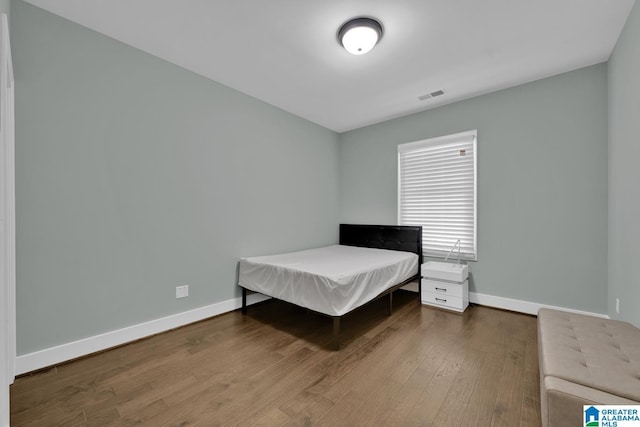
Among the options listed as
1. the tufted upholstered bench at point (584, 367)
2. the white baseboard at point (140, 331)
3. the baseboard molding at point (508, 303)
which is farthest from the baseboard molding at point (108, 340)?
the baseboard molding at point (508, 303)

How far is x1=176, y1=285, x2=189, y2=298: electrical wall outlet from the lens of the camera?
107 inches

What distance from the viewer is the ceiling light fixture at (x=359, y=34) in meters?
2.05

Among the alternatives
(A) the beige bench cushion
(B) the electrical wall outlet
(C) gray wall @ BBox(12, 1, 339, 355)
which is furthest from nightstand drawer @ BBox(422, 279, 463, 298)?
(B) the electrical wall outlet

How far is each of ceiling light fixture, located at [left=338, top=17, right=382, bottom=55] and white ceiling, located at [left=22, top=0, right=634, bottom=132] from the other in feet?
0.18

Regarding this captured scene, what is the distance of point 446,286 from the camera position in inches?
125

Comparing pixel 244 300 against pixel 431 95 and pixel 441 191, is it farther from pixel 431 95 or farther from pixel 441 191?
pixel 431 95

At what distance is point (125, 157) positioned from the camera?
93.3 inches

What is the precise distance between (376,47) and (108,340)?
3484 mm

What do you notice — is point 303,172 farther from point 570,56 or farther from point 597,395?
point 597,395

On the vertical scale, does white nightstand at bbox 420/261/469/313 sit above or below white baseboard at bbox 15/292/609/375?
above

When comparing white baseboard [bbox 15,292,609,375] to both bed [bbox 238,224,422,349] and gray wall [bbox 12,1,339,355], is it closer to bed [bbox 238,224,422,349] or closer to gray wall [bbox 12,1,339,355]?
gray wall [bbox 12,1,339,355]

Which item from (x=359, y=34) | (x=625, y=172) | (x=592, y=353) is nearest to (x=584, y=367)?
(x=592, y=353)

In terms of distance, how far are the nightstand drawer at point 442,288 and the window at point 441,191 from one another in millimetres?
561

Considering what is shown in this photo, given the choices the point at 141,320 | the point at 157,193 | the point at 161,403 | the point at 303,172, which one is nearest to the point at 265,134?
the point at 303,172
